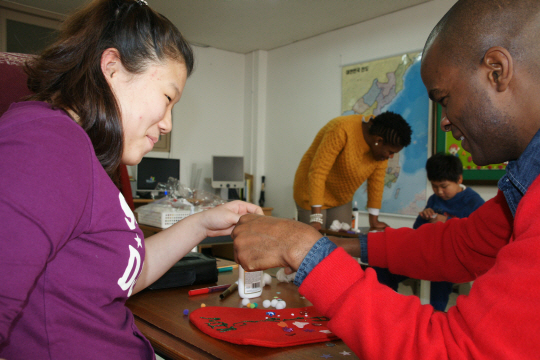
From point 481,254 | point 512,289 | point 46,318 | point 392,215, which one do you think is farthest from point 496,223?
point 392,215

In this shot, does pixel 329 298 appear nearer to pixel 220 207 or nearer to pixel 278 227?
pixel 278 227

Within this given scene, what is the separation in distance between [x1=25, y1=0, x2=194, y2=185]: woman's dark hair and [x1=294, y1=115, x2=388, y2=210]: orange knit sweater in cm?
211

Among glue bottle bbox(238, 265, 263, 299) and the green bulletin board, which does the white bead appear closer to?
glue bottle bbox(238, 265, 263, 299)

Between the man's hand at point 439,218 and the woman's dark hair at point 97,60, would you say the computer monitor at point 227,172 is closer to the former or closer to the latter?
the man's hand at point 439,218

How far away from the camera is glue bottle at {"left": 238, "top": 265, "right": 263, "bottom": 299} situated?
3.74ft

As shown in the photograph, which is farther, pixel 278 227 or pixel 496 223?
pixel 496 223

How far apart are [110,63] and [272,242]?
0.49 meters

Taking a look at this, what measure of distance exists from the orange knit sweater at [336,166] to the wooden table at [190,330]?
170 cm

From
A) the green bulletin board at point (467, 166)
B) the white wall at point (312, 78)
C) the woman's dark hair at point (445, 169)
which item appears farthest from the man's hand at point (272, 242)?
the white wall at point (312, 78)

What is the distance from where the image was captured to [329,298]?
0.70 meters

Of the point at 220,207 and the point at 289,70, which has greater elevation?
the point at 289,70

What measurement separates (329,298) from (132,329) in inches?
15.2

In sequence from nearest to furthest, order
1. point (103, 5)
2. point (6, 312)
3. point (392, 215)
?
1. point (6, 312)
2. point (103, 5)
3. point (392, 215)

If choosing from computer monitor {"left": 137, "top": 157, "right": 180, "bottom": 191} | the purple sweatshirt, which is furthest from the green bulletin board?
the purple sweatshirt
